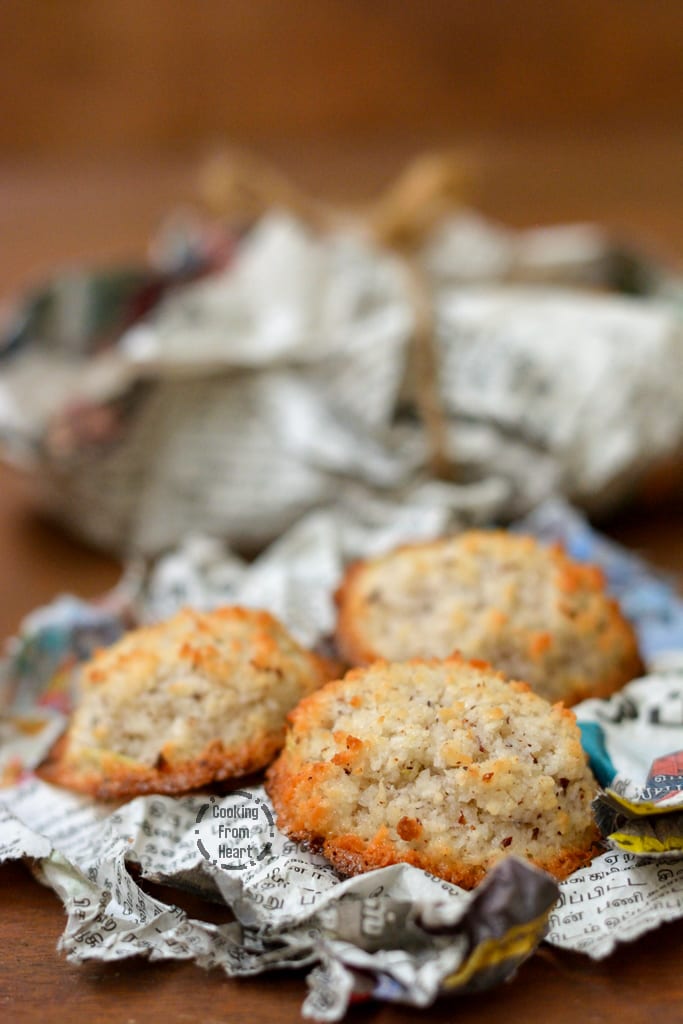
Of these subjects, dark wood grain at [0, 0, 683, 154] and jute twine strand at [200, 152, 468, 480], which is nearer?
jute twine strand at [200, 152, 468, 480]

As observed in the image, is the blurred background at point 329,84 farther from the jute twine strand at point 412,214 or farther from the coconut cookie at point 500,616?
the coconut cookie at point 500,616

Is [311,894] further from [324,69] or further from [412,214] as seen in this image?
[324,69]

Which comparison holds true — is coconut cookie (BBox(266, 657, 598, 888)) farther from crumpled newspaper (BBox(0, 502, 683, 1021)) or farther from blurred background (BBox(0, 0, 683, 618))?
blurred background (BBox(0, 0, 683, 618))

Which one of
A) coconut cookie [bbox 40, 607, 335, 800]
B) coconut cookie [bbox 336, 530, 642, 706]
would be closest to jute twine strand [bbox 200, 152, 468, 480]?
coconut cookie [bbox 336, 530, 642, 706]

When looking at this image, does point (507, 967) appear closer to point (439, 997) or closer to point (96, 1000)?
point (439, 997)

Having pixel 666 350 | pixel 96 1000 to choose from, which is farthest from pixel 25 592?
pixel 666 350

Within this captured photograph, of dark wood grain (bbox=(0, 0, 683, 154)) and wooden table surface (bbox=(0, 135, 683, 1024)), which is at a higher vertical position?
dark wood grain (bbox=(0, 0, 683, 154))
